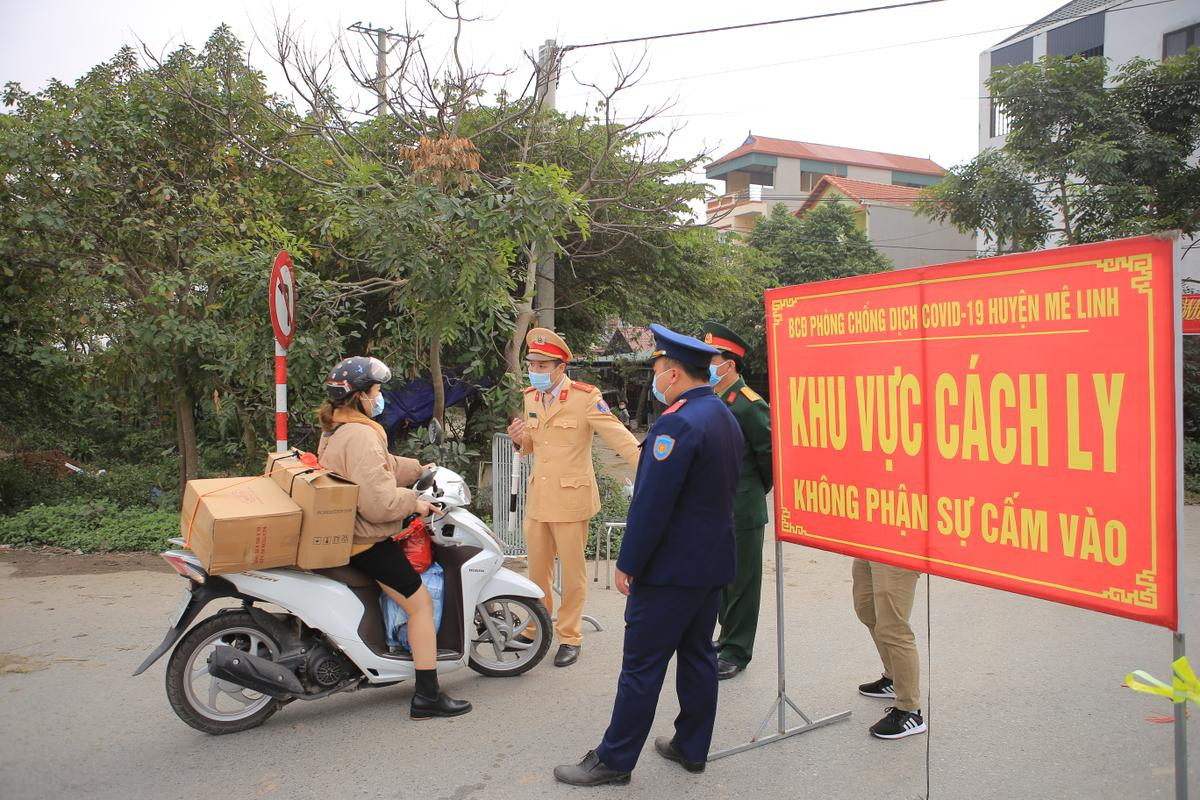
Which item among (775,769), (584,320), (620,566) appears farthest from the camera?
(584,320)

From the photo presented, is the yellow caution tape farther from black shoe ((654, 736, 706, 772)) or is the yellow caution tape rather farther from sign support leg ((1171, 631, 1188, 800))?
black shoe ((654, 736, 706, 772))

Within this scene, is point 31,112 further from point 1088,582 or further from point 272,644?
point 1088,582

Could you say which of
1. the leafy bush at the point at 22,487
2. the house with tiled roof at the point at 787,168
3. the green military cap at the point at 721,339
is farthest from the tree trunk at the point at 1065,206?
the house with tiled roof at the point at 787,168

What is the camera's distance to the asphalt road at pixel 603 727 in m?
3.50

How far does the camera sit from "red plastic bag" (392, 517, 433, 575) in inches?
167

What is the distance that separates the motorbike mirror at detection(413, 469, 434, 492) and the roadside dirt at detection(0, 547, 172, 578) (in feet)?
13.3

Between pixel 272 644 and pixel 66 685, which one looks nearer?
pixel 272 644

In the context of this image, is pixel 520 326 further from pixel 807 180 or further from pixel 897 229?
pixel 807 180

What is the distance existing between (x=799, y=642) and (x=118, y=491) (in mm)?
8644

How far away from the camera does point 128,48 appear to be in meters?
10.4

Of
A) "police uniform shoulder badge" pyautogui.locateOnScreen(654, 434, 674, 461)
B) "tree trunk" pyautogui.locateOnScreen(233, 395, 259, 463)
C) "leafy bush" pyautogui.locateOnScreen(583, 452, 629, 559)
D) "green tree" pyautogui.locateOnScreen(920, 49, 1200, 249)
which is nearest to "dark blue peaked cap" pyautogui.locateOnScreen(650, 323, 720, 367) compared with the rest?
"police uniform shoulder badge" pyautogui.locateOnScreen(654, 434, 674, 461)

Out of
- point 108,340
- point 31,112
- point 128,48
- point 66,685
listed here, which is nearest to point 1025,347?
point 66,685

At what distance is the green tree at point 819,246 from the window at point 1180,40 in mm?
7541

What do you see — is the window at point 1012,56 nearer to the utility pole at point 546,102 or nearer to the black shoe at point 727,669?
the utility pole at point 546,102
